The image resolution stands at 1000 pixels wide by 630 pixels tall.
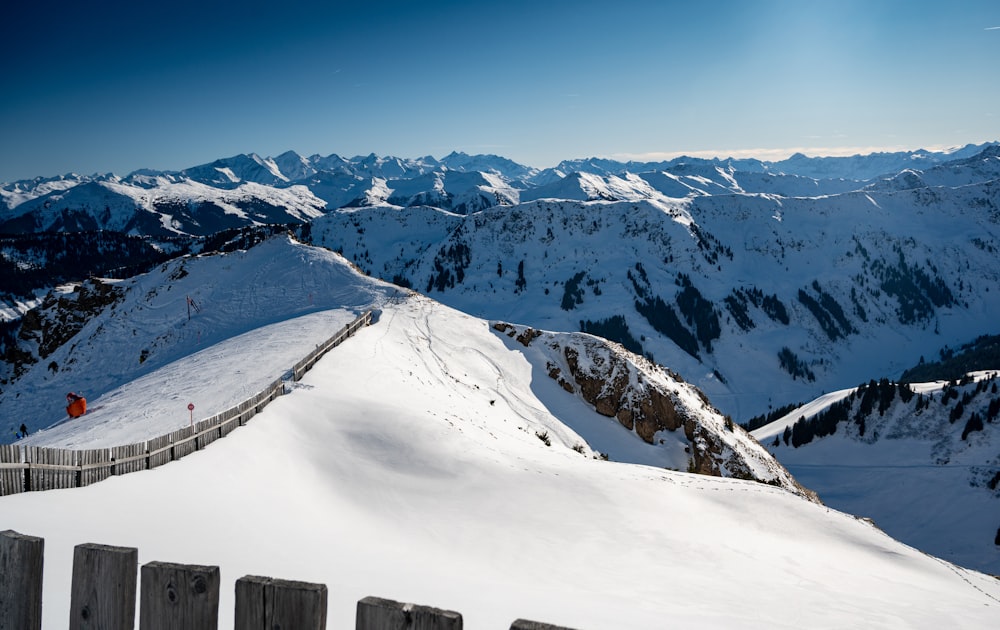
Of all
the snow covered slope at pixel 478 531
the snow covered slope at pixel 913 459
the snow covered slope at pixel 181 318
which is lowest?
the snow covered slope at pixel 913 459

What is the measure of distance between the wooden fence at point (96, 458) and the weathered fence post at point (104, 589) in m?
9.10

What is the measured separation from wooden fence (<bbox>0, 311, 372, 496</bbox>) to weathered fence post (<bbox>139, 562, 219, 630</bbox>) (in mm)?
9355

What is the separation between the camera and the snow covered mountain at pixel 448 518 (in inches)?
347

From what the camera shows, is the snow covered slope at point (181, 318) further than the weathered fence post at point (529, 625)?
Yes

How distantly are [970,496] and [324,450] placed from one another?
85412 millimetres

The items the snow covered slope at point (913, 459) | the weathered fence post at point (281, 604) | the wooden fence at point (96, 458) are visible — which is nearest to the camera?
the weathered fence post at point (281, 604)

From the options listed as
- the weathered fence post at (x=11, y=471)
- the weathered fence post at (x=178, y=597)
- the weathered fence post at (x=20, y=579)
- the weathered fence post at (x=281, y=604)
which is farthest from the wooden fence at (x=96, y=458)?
the weathered fence post at (x=281, y=604)

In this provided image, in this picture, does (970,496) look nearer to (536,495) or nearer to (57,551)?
(536,495)

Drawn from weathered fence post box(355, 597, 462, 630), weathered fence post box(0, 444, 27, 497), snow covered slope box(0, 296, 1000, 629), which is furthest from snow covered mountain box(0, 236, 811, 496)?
weathered fence post box(355, 597, 462, 630)

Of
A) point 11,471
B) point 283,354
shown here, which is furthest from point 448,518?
point 283,354

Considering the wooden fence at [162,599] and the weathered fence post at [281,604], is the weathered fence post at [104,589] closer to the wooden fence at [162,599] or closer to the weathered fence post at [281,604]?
the wooden fence at [162,599]

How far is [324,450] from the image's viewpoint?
60.0 feet

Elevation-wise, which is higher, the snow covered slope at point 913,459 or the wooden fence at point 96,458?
the wooden fence at point 96,458

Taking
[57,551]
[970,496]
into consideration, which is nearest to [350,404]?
[57,551]
